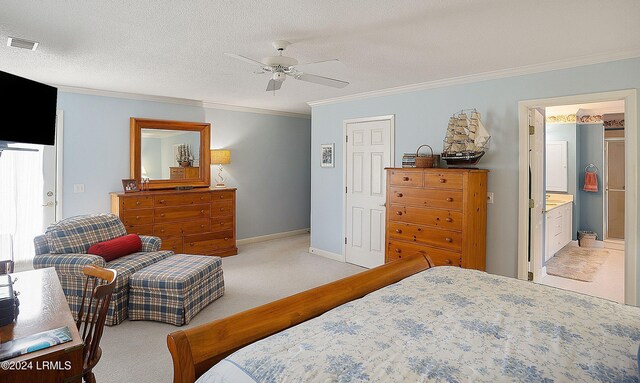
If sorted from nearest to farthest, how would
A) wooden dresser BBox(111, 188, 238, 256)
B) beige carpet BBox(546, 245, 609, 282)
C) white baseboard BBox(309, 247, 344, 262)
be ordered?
beige carpet BBox(546, 245, 609, 282) → wooden dresser BBox(111, 188, 238, 256) → white baseboard BBox(309, 247, 344, 262)

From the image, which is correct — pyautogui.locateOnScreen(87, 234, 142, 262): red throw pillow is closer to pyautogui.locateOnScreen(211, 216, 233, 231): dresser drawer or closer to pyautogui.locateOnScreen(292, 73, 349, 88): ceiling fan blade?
pyautogui.locateOnScreen(211, 216, 233, 231): dresser drawer

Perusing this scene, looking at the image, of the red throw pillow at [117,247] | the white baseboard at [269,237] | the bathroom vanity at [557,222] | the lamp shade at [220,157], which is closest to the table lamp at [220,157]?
the lamp shade at [220,157]

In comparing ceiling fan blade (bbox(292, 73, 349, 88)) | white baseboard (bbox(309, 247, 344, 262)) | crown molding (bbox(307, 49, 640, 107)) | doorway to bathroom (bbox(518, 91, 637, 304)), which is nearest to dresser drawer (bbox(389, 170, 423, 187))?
doorway to bathroom (bbox(518, 91, 637, 304))

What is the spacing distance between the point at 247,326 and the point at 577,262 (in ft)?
18.4

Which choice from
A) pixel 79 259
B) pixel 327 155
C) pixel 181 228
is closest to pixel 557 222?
pixel 327 155

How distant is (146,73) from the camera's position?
159 inches

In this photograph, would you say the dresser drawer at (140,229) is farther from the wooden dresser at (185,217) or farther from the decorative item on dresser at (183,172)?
the decorative item on dresser at (183,172)

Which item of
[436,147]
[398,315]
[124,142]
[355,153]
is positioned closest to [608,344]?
[398,315]

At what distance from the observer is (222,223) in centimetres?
582

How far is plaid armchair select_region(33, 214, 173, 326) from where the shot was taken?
128 inches

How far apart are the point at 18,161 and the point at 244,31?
147 inches

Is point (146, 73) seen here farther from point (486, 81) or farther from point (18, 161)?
point (486, 81)

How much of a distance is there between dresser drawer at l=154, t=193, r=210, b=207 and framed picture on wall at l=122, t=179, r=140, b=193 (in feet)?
1.25

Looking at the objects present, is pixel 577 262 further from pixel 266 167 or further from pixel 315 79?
pixel 266 167
